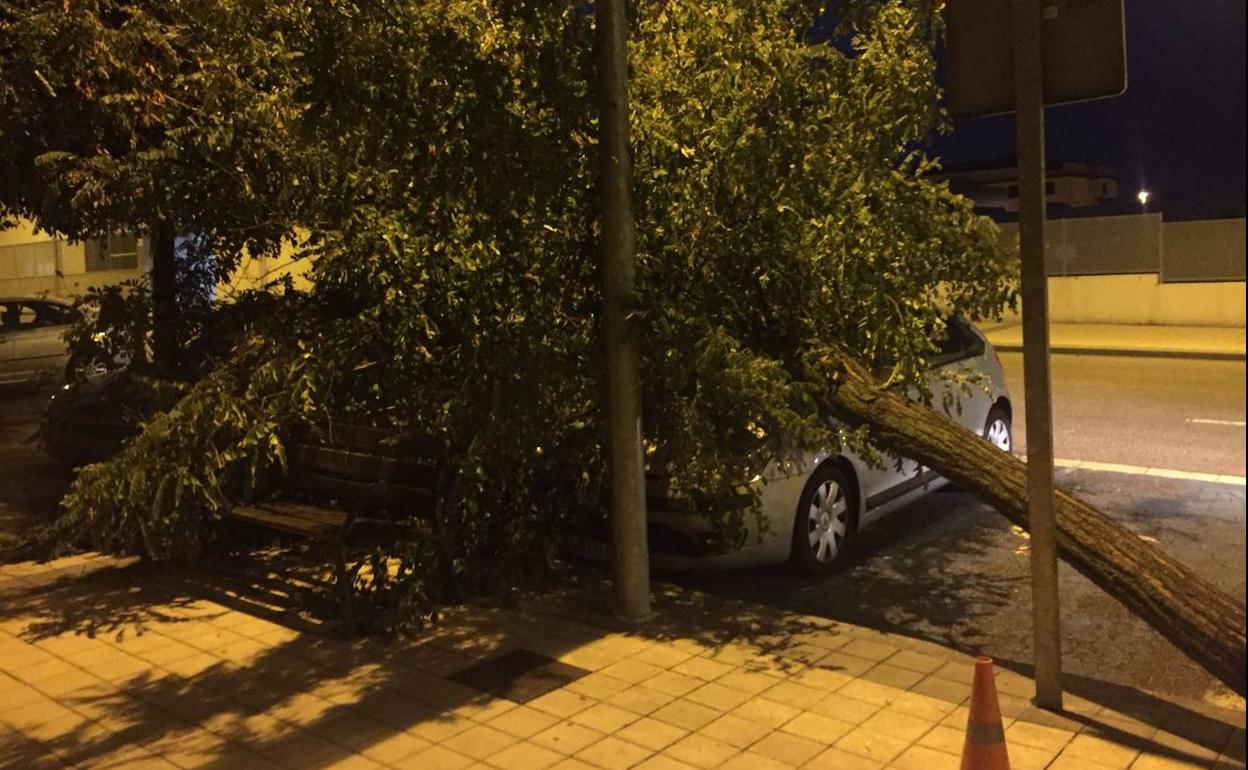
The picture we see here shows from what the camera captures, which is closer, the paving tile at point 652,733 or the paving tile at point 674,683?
the paving tile at point 652,733

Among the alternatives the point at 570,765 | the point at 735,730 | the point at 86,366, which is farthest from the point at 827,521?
the point at 86,366

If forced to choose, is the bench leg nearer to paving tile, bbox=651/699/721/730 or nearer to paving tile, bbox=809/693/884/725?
paving tile, bbox=651/699/721/730

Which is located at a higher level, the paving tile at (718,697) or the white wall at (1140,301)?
the white wall at (1140,301)

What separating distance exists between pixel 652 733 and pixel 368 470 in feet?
8.49

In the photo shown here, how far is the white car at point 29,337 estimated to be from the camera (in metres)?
14.5

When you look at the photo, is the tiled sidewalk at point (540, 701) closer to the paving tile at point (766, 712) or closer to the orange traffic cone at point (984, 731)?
the paving tile at point (766, 712)

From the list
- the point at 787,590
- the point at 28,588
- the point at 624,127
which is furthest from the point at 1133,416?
the point at 28,588

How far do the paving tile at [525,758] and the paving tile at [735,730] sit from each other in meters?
0.61

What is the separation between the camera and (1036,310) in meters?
4.32

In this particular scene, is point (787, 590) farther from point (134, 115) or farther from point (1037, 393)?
point (134, 115)

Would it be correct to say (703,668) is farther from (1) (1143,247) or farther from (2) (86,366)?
(1) (1143,247)

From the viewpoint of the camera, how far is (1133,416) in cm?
1195

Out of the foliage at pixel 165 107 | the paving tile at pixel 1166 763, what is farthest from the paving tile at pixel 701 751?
the foliage at pixel 165 107

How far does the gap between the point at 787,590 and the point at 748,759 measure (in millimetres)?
2366
